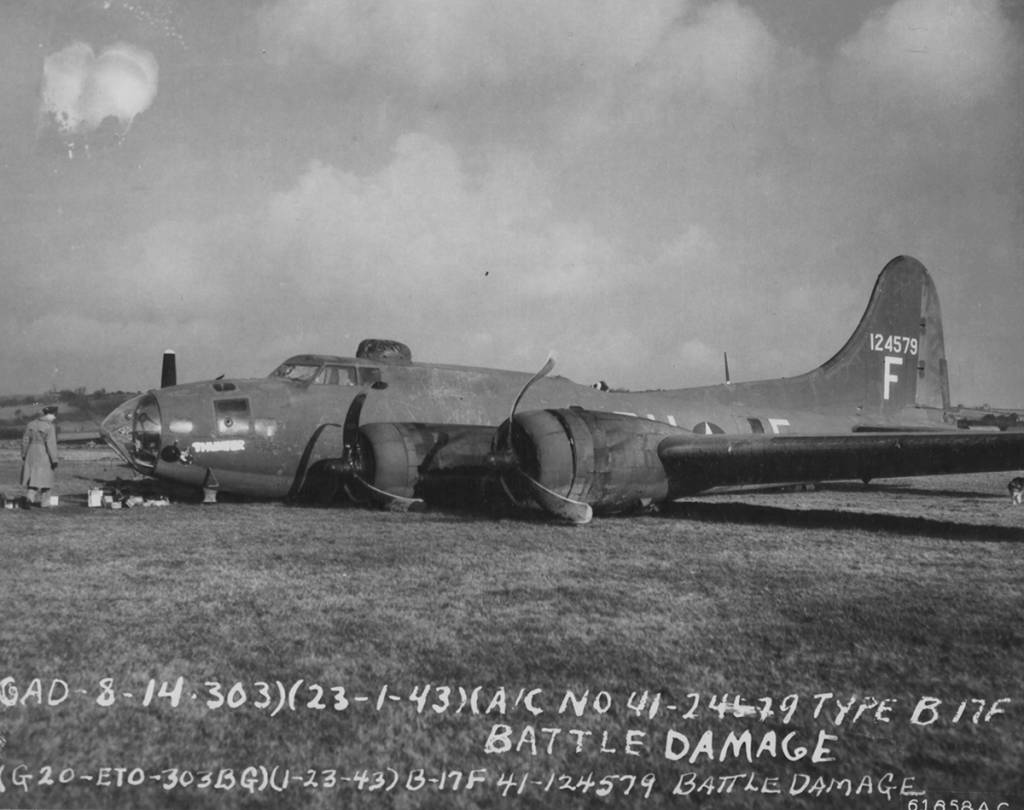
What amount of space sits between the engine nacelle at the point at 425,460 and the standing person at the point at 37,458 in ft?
19.2

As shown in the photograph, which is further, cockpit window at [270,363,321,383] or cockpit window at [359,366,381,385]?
cockpit window at [359,366,381,385]

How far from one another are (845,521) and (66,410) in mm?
30837

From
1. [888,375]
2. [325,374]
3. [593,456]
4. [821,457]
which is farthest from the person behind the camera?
[888,375]

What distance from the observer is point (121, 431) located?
12.1m

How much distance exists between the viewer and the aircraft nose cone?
476 inches

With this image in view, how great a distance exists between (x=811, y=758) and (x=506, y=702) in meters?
1.49

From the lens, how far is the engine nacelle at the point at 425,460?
12125 millimetres

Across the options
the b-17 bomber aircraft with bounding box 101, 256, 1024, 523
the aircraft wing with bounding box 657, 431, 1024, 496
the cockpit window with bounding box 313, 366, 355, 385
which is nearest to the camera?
the aircraft wing with bounding box 657, 431, 1024, 496

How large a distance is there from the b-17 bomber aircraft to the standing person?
225 centimetres

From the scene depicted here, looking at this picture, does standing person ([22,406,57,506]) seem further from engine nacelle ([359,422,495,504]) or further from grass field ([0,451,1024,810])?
engine nacelle ([359,422,495,504])

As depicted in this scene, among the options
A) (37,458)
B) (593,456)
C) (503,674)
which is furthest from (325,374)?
(503,674)

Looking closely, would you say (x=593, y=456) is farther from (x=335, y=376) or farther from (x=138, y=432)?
(x=138, y=432)

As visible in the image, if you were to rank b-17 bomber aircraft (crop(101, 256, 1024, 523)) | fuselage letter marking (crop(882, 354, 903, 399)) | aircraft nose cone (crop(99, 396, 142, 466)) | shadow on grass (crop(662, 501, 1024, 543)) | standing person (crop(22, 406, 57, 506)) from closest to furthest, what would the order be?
shadow on grass (crop(662, 501, 1024, 543))
b-17 bomber aircraft (crop(101, 256, 1024, 523))
aircraft nose cone (crop(99, 396, 142, 466))
standing person (crop(22, 406, 57, 506))
fuselage letter marking (crop(882, 354, 903, 399))

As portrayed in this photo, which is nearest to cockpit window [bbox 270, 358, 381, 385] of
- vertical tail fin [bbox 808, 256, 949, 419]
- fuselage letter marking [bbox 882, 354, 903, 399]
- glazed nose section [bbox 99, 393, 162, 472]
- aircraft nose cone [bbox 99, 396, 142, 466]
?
glazed nose section [bbox 99, 393, 162, 472]
